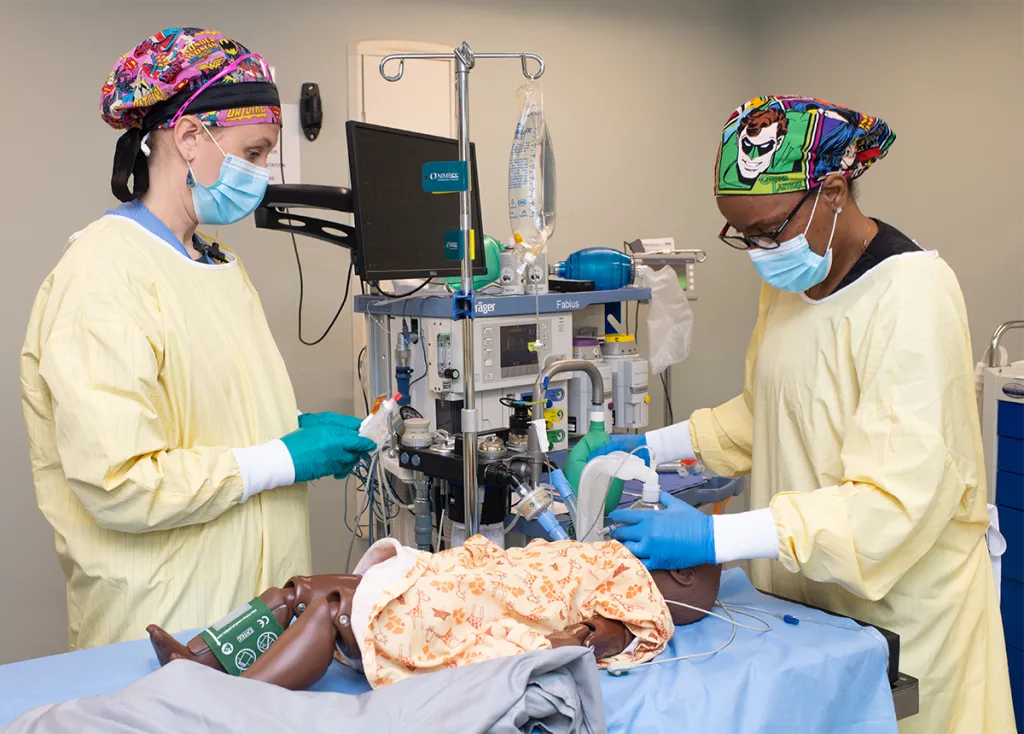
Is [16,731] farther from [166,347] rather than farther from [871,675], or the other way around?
[871,675]

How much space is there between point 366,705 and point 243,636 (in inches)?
11.8

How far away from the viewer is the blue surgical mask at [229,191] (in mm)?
1730

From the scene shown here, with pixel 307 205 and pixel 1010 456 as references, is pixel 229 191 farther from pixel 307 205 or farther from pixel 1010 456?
pixel 1010 456

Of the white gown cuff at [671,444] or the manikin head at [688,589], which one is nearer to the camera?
the manikin head at [688,589]

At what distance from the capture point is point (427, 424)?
2453 millimetres

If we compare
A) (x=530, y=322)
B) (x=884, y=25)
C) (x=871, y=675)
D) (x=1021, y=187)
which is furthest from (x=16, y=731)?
(x=884, y=25)

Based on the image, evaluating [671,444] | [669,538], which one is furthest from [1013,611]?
[669,538]

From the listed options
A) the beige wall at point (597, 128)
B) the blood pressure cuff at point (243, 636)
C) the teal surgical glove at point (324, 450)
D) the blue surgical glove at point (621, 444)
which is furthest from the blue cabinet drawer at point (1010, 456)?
the blood pressure cuff at point (243, 636)

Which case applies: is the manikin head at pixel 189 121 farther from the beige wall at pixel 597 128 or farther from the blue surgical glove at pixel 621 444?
the beige wall at pixel 597 128

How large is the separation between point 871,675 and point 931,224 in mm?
2886

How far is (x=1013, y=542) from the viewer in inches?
106

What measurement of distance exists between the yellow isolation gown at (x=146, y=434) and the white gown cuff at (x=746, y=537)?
0.88 meters

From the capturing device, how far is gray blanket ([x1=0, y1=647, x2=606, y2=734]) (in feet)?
3.62

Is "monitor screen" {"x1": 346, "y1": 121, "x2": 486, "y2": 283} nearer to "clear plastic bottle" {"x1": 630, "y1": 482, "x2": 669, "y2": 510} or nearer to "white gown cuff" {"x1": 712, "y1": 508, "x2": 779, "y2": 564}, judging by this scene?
"clear plastic bottle" {"x1": 630, "y1": 482, "x2": 669, "y2": 510}
